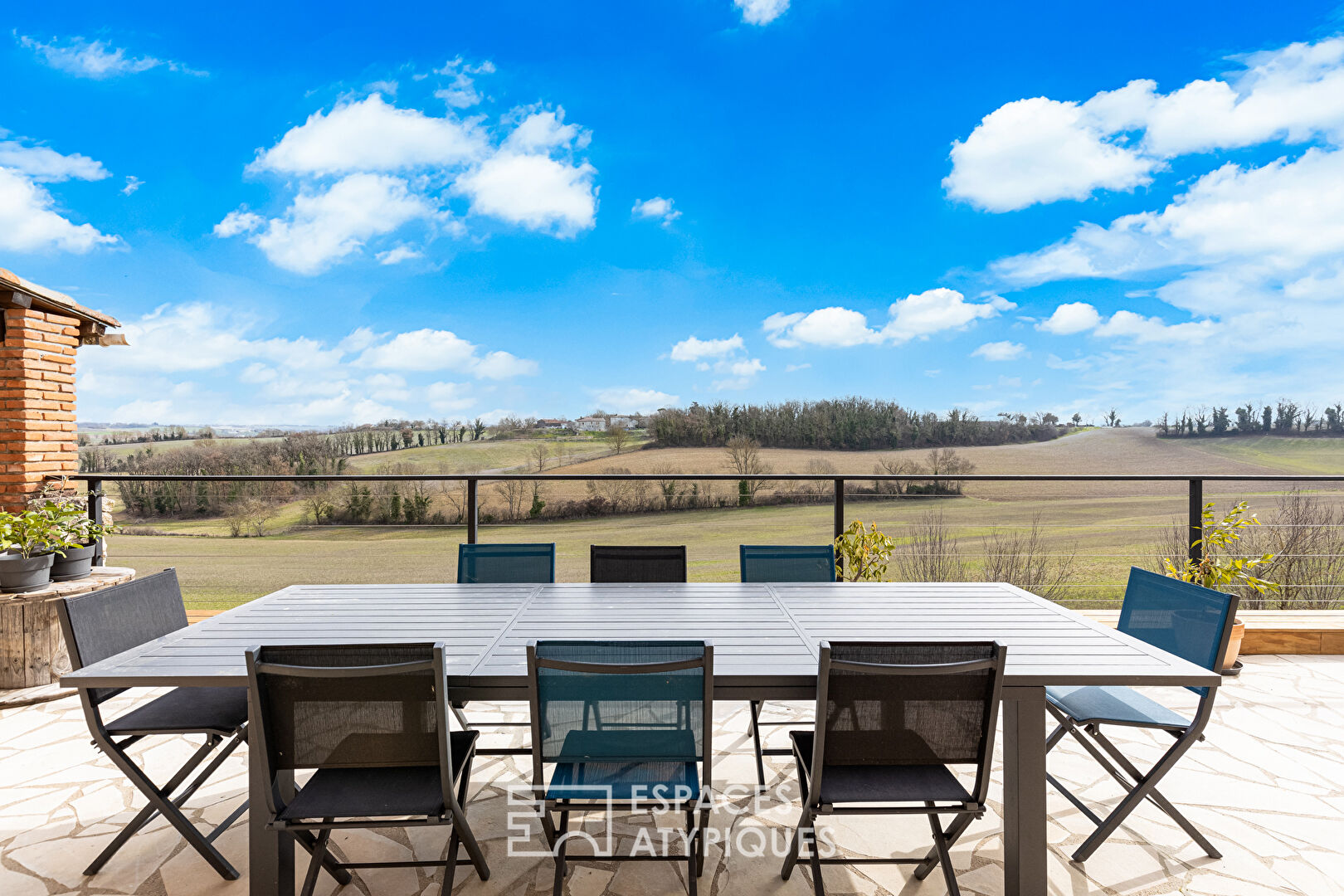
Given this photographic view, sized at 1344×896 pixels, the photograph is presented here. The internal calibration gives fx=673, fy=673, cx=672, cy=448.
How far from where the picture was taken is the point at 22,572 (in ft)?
11.8

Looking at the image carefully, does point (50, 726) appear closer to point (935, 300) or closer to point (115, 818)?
point (115, 818)

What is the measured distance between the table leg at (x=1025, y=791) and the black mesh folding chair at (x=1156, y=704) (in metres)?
0.38

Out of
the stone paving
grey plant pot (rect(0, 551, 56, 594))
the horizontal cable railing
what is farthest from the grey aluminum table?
grey plant pot (rect(0, 551, 56, 594))

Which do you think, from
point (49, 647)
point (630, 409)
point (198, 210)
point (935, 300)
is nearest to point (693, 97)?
point (630, 409)

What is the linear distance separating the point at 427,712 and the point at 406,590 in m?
1.32

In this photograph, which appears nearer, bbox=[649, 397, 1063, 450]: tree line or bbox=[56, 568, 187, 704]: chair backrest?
bbox=[56, 568, 187, 704]: chair backrest

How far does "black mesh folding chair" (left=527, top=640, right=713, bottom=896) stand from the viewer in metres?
1.59

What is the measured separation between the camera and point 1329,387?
22641 millimetres

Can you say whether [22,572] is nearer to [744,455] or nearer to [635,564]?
[635,564]

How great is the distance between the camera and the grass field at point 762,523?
11234 mm

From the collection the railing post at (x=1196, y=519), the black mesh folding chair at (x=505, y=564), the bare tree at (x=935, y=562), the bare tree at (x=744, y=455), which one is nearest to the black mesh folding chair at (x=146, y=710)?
the black mesh folding chair at (x=505, y=564)

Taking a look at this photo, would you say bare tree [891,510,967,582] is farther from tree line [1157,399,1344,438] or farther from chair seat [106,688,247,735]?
tree line [1157,399,1344,438]

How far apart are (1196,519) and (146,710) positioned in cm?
551

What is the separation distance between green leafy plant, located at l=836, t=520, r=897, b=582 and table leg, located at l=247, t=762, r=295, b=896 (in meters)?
3.13
